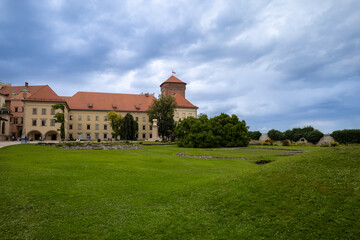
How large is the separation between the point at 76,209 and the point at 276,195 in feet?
17.6

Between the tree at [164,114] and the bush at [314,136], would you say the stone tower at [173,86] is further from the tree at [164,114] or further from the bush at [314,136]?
the bush at [314,136]

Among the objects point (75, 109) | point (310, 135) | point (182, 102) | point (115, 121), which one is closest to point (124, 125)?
point (115, 121)

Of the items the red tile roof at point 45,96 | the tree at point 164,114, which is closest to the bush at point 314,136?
the tree at point 164,114

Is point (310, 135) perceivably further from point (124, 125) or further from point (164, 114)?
point (124, 125)

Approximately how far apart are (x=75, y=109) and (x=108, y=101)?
10.3 m

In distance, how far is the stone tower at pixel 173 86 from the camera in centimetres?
8838

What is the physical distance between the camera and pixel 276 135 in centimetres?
6100

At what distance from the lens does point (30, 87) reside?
78562 mm

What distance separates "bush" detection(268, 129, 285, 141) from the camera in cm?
5959

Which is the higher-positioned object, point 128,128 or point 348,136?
point 128,128

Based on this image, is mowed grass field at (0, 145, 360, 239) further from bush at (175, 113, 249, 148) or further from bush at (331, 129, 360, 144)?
bush at (331, 129, 360, 144)

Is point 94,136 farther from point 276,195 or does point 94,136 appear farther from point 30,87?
point 276,195

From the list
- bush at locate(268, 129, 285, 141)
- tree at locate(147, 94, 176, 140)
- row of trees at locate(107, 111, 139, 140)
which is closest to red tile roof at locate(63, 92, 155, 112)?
row of trees at locate(107, 111, 139, 140)

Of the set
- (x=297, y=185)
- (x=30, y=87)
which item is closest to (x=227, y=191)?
(x=297, y=185)
